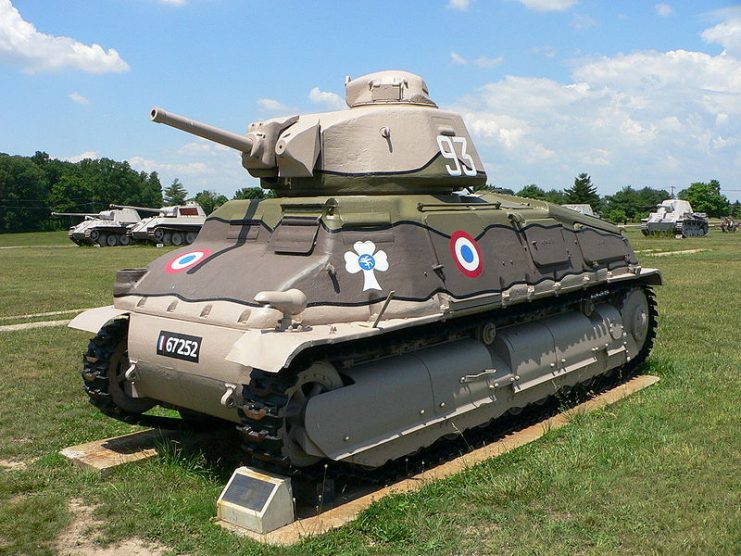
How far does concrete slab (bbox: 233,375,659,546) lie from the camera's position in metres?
5.76

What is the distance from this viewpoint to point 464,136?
342 inches

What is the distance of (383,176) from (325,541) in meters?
3.51

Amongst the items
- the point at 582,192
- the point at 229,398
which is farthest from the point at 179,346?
the point at 582,192

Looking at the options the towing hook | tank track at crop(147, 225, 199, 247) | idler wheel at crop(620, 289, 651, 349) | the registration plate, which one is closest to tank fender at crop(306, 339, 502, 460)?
the towing hook

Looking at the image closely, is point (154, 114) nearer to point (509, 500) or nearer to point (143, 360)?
point (143, 360)

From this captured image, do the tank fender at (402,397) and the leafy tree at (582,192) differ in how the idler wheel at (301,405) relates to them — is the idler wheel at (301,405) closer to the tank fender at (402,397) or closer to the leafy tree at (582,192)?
the tank fender at (402,397)

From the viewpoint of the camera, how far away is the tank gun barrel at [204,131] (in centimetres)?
688

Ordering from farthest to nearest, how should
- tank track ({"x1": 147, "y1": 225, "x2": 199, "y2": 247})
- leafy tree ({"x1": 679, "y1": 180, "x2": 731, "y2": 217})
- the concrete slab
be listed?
leafy tree ({"x1": 679, "y1": 180, "x2": 731, "y2": 217}), tank track ({"x1": 147, "y1": 225, "x2": 199, "y2": 247}), the concrete slab

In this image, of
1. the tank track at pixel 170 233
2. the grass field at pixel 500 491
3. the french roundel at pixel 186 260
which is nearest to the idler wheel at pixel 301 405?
the grass field at pixel 500 491

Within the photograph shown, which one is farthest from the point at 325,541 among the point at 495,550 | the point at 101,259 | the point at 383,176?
the point at 101,259

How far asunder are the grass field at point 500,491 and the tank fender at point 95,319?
128 centimetres

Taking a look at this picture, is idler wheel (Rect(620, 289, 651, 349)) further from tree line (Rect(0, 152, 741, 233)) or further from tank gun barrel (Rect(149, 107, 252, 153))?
tree line (Rect(0, 152, 741, 233))

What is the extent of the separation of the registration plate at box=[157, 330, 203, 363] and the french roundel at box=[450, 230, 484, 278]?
97.7 inches

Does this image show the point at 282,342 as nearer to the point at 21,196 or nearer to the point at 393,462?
the point at 393,462
